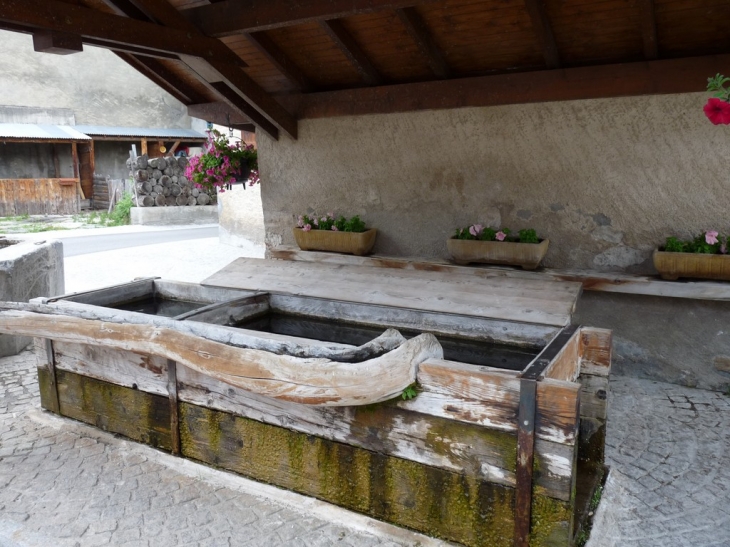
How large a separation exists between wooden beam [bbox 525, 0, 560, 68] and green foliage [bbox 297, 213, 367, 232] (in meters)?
1.88

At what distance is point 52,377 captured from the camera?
11.3 ft

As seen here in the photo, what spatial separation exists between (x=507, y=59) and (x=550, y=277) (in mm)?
1524

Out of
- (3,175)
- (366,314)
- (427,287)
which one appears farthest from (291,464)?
(3,175)

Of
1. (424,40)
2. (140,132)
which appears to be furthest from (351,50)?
(140,132)

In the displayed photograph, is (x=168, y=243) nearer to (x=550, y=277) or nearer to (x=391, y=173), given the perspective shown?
(x=391, y=173)

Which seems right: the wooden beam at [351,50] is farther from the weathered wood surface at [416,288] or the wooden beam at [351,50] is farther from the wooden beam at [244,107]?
the weathered wood surface at [416,288]

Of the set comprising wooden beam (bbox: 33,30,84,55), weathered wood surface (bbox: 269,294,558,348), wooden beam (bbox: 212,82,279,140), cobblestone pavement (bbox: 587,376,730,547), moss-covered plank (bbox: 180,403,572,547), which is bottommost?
cobblestone pavement (bbox: 587,376,730,547)

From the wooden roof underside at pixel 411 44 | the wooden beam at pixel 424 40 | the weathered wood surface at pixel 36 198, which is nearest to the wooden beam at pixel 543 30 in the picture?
the wooden roof underside at pixel 411 44

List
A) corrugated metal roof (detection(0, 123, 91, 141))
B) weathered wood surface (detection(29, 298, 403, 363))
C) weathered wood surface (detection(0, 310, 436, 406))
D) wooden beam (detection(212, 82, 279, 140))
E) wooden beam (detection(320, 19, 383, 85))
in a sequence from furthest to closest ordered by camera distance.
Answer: corrugated metal roof (detection(0, 123, 91, 141)) < wooden beam (detection(212, 82, 279, 140)) < wooden beam (detection(320, 19, 383, 85)) < weathered wood surface (detection(29, 298, 403, 363)) < weathered wood surface (detection(0, 310, 436, 406))

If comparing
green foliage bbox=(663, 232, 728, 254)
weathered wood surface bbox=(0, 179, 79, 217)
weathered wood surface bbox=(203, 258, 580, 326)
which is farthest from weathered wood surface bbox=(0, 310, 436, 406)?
weathered wood surface bbox=(0, 179, 79, 217)

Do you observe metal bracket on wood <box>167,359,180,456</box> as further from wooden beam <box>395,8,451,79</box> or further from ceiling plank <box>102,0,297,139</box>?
wooden beam <box>395,8,451,79</box>

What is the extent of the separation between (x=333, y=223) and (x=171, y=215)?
38.1ft

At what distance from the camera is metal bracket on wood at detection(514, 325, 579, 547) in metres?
2.08

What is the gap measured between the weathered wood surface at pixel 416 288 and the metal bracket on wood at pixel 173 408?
98cm
